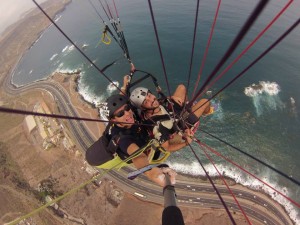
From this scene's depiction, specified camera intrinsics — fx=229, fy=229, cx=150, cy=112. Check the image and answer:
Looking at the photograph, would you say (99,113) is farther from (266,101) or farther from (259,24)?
(259,24)

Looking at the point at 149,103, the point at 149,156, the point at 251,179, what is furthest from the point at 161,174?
the point at 251,179

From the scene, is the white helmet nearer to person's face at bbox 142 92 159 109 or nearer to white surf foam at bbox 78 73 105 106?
person's face at bbox 142 92 159 109

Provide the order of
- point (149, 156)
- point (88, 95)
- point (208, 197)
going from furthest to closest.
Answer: point (88, 95), point (208, 197), point (149, 156)

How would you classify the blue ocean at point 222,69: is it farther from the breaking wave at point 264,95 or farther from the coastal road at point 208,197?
the coastal road at point 208,197

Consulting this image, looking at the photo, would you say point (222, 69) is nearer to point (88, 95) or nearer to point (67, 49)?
point (88, 95)

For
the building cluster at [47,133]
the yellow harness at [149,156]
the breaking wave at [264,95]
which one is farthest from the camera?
the breaking wave at [264,95]

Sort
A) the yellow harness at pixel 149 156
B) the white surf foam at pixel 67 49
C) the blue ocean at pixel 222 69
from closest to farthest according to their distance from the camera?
the yellow harness at pixel 149 156, the blue ocean at pixel 222 69, the white surf foam at pixel 67 49

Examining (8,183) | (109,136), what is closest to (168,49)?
(8,183)

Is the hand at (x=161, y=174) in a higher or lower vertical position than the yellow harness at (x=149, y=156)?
lower

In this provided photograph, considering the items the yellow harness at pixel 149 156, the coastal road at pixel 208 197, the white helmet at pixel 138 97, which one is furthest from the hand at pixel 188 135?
the coastal road at pixel 208 197
